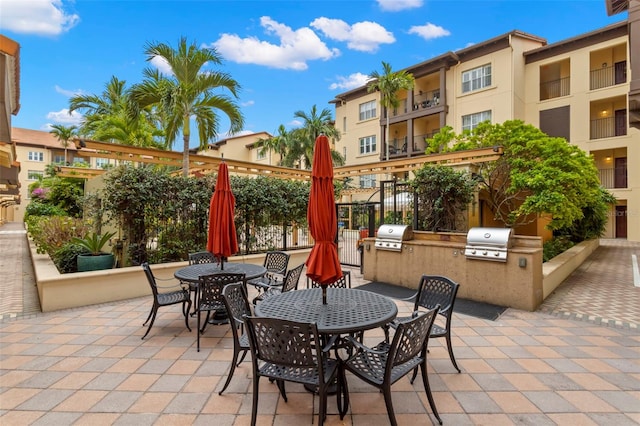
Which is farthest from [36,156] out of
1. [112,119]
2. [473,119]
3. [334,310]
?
[334,310]

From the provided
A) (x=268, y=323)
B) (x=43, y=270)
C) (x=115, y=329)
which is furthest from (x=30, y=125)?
(x=268, y=323)

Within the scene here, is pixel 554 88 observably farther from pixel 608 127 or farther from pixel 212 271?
pixel 212 271

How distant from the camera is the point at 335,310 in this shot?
308 centimetres

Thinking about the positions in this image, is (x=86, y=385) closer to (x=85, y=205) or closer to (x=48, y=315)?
(x=48, y=315)

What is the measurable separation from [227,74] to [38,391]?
865 cm

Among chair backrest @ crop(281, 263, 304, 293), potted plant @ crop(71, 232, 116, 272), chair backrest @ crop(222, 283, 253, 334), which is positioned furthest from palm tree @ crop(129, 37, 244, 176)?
chair backrest @ crop(222, 283, 253, 334)

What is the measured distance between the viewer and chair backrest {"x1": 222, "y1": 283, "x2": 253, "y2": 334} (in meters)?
3.21

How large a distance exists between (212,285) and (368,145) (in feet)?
→ 78.1

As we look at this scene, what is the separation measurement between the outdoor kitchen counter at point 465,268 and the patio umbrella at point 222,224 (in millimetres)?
3821

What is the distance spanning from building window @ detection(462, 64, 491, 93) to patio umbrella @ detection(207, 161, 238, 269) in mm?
20511

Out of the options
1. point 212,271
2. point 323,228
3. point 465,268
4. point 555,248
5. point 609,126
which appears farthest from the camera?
point 609,126

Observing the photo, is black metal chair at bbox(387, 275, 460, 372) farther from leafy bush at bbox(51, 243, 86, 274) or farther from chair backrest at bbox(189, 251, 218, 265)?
leafy bush at bbox(51, 243, 86, 274)

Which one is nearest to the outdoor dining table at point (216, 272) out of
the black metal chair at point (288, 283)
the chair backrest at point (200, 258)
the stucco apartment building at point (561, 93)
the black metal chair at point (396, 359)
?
the black metal chair at point (288, 283)

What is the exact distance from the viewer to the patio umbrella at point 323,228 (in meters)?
3.24
